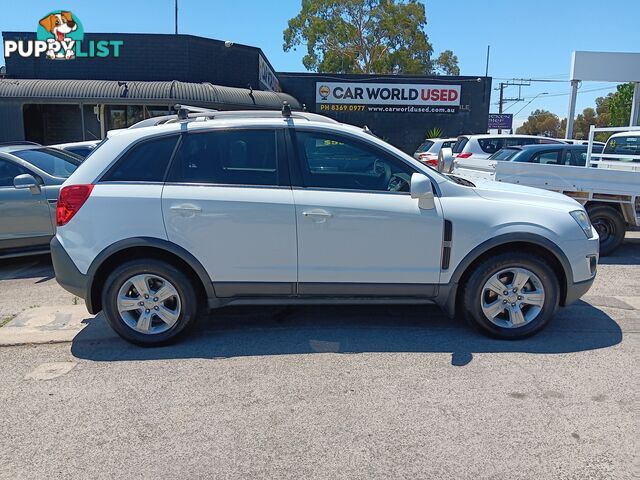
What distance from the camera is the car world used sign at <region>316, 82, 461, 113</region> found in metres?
24.9

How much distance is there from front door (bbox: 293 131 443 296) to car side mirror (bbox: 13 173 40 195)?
163 inches

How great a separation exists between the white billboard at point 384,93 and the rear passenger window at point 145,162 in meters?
21.5

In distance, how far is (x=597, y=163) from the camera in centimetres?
930

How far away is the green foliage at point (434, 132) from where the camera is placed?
25266 millimetres

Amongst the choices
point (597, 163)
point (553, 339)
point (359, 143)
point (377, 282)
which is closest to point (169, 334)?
point (377, 282)

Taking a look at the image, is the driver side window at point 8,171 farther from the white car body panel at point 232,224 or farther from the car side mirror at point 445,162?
the car side mirror at point 445,162

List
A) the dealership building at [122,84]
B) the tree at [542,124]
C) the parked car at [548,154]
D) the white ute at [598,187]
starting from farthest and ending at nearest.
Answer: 1. the tree at [542,124]
2. the dealership building at [122,84]
3. the parked car at [548,154]
4. the white ute at [598,187]

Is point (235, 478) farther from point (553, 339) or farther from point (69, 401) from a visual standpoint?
point (553, 339)

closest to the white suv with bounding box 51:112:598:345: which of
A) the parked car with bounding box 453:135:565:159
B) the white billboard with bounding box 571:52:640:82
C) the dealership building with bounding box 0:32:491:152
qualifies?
the parked car with bounding box 453:135:565:159

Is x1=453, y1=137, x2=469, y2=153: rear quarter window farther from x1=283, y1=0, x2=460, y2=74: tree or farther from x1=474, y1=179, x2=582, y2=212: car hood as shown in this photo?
x1=283, y1=0, x2=460, y2=74: tree

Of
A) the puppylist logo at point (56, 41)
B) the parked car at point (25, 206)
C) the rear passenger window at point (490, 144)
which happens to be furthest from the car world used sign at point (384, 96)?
the parked car at point (25, 206)

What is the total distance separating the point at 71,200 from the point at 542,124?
95.1m

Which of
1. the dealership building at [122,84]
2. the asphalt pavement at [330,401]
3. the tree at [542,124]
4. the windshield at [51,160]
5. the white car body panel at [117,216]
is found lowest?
the asphalt pavement at [330,401]

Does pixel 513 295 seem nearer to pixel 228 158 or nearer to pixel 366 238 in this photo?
pixel 366 238
